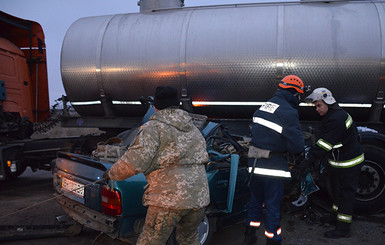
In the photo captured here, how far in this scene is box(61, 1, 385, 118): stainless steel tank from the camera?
4621 millimetres

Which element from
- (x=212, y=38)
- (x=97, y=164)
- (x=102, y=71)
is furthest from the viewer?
(x=102, y=71)

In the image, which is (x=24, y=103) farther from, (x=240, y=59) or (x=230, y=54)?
(x=240, y=59)

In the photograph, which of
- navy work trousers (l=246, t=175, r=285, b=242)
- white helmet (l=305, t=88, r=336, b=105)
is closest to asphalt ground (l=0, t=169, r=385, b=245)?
navy work trousers (l=246, t=175, r=285, b=242)

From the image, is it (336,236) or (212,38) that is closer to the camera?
(336,236)

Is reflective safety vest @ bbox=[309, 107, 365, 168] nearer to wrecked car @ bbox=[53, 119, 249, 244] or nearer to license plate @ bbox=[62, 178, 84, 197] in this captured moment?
wrecked car @ bbox=[53, 119, 249, 244]

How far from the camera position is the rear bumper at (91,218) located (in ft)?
8.81

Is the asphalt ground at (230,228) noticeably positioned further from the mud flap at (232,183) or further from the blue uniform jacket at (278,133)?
the blue uniform jacket at (278,133)

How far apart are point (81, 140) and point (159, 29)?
108 inches

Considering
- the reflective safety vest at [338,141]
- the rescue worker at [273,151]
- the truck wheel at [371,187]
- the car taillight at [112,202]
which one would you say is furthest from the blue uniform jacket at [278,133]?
the truck wheel at [371,187]

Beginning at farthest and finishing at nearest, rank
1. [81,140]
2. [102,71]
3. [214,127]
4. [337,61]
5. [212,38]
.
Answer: [81,140], [102,71], [212,38], [337,61], [214,127]

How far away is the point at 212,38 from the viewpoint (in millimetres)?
4949

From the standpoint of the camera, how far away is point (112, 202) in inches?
106

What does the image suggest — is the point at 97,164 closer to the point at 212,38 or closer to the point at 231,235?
the point at 231,235

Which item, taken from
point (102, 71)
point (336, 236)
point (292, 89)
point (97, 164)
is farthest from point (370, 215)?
point (102, 71)
